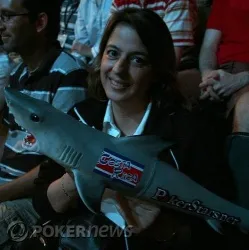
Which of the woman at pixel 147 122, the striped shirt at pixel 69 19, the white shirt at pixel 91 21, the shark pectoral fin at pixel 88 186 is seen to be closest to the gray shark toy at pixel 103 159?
the shark pectoral fin at pixel 88 186

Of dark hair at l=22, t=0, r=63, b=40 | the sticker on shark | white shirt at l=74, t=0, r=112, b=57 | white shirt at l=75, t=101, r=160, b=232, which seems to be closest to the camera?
the sticker on shark

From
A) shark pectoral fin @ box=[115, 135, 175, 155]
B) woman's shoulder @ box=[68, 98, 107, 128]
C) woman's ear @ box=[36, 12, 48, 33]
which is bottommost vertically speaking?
woman's shoulder @ box=[68, 98, 107, 128]

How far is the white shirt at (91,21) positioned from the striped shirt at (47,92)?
63cm

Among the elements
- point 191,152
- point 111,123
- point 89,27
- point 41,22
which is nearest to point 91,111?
point 111,123

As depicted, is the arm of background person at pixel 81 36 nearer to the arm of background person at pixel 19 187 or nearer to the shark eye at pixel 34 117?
the arm of background person at pixel 19 187

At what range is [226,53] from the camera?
1678 millimetres

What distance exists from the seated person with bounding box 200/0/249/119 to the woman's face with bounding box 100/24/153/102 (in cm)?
36

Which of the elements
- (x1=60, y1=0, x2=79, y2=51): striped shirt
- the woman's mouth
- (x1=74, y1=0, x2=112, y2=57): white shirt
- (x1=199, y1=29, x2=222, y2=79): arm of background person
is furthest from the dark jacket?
(x1=60, y1=0, x2=79, y2=51): striped shirt

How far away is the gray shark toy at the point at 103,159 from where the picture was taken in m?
0.92

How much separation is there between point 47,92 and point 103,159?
628 mm

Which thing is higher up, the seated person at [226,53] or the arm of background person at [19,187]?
the seated person at [226,53]

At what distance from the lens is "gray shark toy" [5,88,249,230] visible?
92 cm

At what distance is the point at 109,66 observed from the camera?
1.17m

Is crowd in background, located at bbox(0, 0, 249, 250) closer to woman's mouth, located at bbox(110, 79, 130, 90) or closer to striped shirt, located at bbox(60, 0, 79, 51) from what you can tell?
woman's mouth, located at bbox(110, 79, 130, 90)
